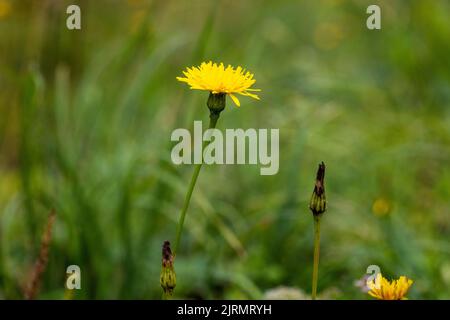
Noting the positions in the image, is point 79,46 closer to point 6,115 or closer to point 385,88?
point 6,115

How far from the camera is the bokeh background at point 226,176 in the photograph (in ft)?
6.66

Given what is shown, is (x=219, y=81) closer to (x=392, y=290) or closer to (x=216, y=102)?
(x=216, y=102)

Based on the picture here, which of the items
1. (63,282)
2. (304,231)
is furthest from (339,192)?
(63,282)

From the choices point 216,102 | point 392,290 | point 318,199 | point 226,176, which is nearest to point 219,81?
point 216,102

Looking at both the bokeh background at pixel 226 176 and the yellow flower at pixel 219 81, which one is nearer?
the yellow flower at pixel 219 81

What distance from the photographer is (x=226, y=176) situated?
9.20 ft

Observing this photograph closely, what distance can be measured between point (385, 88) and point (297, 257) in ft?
4.07

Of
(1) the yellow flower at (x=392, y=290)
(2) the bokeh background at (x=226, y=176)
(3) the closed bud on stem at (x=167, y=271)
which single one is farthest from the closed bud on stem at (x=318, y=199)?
(2) the bokeh background at (x=226, y=176)

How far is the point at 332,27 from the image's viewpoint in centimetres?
480

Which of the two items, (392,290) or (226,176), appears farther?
(226,176)

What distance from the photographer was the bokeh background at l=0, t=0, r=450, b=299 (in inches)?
79.9

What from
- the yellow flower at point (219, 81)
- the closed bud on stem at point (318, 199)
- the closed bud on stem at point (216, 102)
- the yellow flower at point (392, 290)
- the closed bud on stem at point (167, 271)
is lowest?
the yellow flower at point (392, 290)

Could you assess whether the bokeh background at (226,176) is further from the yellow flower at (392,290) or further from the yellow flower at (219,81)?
the yellow flower at (219,81)

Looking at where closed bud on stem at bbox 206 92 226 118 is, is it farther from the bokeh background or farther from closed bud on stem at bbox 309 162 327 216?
the bokeh background
